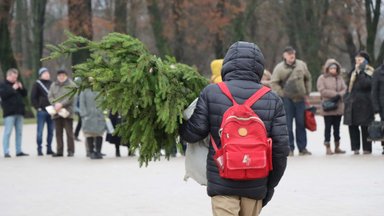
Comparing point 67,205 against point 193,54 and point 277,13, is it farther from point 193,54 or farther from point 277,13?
point 193,54

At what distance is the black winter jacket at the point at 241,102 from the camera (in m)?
6.03

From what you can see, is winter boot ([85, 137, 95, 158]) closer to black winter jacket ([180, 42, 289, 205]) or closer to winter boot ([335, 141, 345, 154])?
winter boot ([335, 141, 345, 154])

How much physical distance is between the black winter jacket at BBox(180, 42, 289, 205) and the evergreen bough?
0.29m

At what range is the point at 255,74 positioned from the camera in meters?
6.21

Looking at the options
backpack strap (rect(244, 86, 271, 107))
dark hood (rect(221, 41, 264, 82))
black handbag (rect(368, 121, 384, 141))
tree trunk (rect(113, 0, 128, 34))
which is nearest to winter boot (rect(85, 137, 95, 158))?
black handbag (rect(368, 121, 384, 141))

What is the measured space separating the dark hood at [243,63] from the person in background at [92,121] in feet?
36.2

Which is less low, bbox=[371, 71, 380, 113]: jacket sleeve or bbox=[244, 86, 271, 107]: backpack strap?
bbox=[244, 86, 271, 107]: backpack strap

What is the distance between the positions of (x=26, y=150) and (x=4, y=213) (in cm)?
1103

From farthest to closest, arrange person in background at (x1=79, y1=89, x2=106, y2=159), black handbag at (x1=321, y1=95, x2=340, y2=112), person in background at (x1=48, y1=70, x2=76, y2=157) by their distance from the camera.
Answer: person in background at (x1=48, y1=70, x2=76, y2=157) → person in background at (x1=79, y1=89, x2=106, y2=159) → black handbag at (x1=321, y1=95, x2=340, y2=112)

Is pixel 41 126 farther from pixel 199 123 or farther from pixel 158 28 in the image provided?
pixel 158 28

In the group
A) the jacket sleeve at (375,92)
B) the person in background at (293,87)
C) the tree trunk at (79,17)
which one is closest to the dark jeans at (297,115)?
the person in background at (293,87)

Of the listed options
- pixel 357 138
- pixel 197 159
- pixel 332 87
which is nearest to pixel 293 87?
pixel 332 87

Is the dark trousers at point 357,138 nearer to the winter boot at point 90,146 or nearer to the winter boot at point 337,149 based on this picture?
the winter boot at point 337,149

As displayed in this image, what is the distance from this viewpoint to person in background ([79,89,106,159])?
56.6 ft
